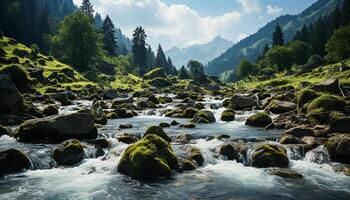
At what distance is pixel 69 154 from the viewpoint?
2183 centimetres

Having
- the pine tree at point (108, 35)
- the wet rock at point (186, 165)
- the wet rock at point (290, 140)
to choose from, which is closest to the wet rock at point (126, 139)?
the wet rock at point (186, 165)

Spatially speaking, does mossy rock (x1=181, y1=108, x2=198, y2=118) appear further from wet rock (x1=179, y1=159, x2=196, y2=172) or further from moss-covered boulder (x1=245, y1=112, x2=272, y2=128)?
wet rock (x1=179, y1=159, x2=196, y2=172)

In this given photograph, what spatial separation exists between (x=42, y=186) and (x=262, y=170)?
11.7 m

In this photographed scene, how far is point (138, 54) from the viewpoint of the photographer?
494 ft

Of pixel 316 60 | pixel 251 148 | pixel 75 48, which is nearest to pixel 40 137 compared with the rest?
pixel 251 148

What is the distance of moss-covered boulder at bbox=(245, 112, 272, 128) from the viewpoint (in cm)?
3622

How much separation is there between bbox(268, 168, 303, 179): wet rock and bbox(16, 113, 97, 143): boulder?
1455 cm

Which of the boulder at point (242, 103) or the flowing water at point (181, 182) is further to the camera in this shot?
the boulder at point (242, 103)

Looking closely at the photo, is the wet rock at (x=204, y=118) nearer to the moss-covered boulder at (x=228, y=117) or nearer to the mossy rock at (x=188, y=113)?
the moss-covered boulder at (x=228, y=117)

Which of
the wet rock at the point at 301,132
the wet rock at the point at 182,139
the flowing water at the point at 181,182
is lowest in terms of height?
the flowing water at the point at 181,182

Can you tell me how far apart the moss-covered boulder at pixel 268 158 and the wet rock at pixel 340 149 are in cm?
308

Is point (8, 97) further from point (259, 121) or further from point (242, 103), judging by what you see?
point (242, 103)

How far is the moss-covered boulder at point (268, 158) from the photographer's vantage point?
20.9 metres

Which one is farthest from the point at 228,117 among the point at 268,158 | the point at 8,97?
the point at 8,97
